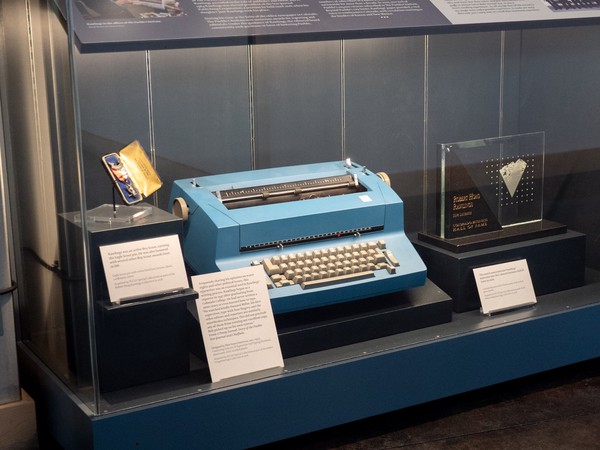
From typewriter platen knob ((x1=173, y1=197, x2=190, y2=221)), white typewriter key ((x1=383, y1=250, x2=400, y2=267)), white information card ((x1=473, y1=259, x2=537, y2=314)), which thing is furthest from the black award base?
typewriter platen knob ((x1=173, y1=197, x2=190, y2=221))

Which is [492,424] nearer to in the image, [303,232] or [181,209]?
[303,232]

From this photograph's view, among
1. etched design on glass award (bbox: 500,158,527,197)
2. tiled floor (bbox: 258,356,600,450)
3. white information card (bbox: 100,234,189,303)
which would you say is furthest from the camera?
etched design on glass award (bbox: 500,158,527,197)

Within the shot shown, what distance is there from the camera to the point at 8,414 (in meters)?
4.05

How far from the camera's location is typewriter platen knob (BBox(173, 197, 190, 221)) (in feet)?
13.3

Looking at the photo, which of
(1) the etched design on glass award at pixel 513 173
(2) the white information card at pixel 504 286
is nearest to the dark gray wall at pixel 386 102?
(1) the etched design on glass award at pixel 513 173

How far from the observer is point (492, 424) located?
4.38 metres

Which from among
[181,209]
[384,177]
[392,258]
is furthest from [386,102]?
[181,209]

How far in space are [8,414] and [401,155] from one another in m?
2.21

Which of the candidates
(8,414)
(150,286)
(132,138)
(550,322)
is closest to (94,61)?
(132,138)

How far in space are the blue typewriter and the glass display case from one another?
18 centimetres

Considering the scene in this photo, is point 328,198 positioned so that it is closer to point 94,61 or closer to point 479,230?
point 479,230

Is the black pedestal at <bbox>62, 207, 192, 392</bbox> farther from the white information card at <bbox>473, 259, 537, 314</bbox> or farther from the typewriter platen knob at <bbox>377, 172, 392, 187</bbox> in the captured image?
the white information card at <bbox>473, 259, 537, 314</bbox>

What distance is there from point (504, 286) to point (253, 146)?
4.51ft

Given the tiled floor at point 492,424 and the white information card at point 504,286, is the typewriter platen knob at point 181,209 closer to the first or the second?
the tiled floor at point 492,424
